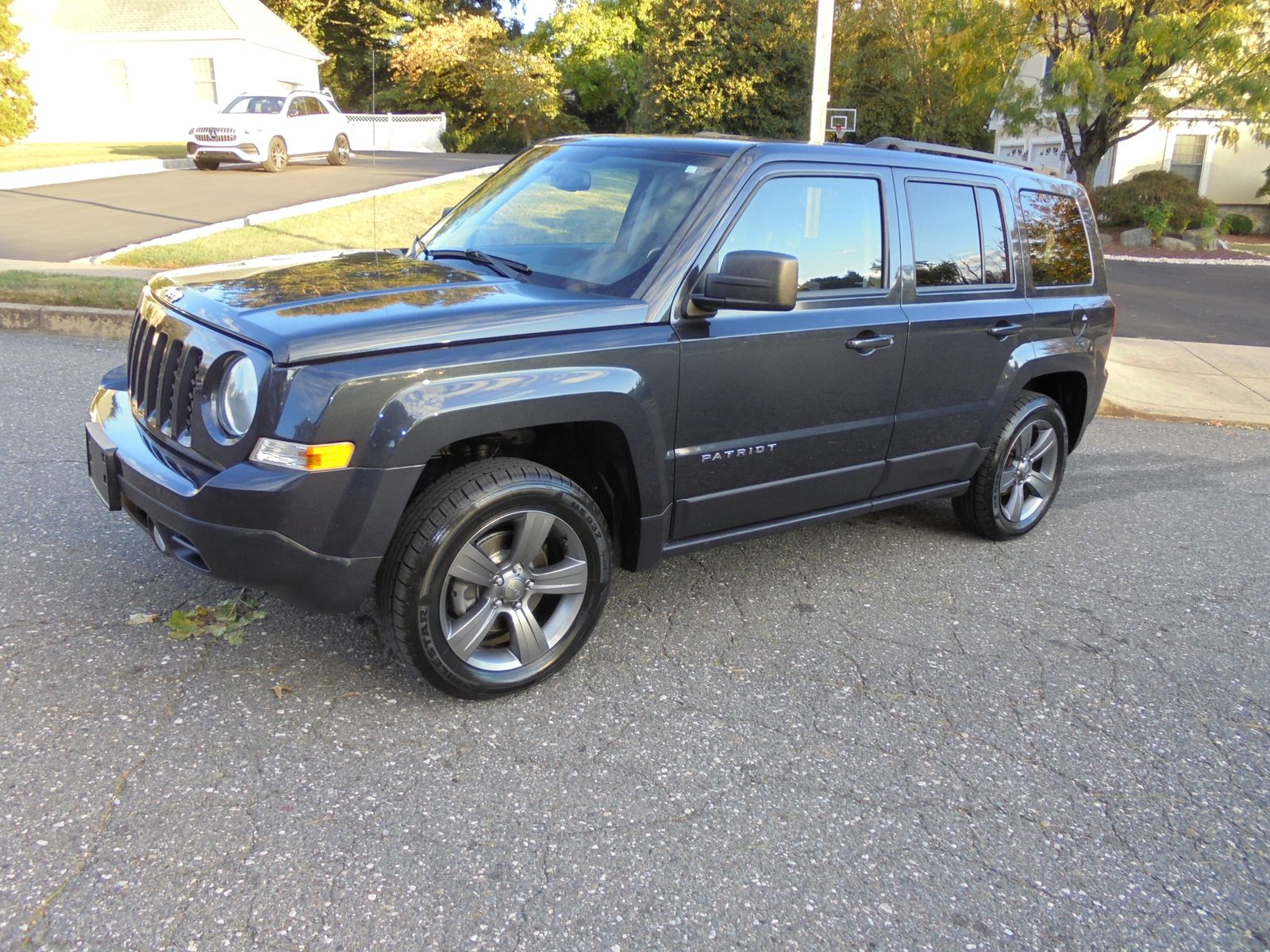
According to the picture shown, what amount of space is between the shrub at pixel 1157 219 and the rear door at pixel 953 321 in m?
17.5

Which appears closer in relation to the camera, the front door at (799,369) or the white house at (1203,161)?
the front door at (799,369)

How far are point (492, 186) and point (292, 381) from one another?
195 cm

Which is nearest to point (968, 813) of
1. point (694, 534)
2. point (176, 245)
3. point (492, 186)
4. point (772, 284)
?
point (694, 534)

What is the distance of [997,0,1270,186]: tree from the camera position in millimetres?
14977

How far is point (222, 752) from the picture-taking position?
3.03 meters

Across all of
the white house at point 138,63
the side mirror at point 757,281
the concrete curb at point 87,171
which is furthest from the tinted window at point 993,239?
the white house at point 138,63

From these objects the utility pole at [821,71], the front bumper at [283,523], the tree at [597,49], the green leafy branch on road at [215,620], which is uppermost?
the tree at [597,49]

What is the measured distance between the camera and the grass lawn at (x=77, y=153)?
72.4 feet

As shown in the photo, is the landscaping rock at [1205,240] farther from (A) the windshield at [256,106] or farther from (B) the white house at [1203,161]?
(A) the windshield at [256,106]

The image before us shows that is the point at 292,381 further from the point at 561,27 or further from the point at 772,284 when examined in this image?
the point at 561,27

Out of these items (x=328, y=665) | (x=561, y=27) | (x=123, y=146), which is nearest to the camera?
(x=328, y=665)

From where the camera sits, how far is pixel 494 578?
3.34 metres

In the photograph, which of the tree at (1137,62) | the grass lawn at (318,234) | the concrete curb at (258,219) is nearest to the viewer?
the grass lawn at (318,234)

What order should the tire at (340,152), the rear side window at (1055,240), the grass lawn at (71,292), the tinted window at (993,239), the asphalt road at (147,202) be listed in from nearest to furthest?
the tinted window at (993,239), the rear side window at (1055,240), the grass lawn at (71,292), the asphalt road at (147,202), the tire at (340,152)
